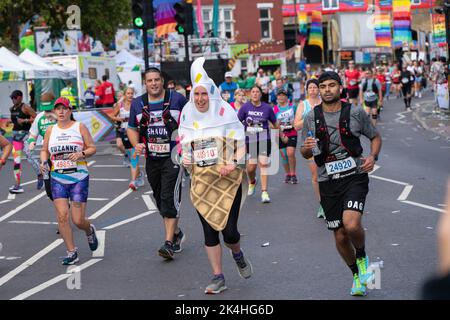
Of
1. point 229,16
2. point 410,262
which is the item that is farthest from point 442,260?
point 229,16

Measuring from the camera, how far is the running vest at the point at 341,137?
A: 22.9 feet

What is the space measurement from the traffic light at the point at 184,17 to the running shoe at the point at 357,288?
14273 mm

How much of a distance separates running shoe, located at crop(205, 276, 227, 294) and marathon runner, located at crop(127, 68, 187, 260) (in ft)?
5.17

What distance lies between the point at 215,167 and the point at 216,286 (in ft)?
3.28

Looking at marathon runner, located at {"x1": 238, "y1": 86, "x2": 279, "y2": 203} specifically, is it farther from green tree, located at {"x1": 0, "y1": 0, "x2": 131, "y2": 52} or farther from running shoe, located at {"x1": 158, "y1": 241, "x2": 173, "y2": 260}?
green tree, located at {"x1": 0, "y1": 0, "x2": 131, "y2": 52}

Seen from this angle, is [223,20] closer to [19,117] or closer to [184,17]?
[184,17]

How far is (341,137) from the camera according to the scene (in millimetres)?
7016

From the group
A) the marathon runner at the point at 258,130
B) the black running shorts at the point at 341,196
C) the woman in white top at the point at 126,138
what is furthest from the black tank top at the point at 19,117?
the black running shorts at the point at 341,196

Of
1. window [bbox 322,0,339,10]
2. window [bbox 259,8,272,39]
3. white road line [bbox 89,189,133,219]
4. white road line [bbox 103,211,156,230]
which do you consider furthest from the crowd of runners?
window [bbox 322,0,339,10]

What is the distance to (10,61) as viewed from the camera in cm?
2769

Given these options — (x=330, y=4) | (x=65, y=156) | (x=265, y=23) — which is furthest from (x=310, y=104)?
(x=330, y=4)

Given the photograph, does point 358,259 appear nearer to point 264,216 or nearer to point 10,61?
point 264,216

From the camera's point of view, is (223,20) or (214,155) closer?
(214,155)

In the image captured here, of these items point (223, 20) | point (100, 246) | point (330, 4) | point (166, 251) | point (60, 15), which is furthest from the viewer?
point (330, 4)
